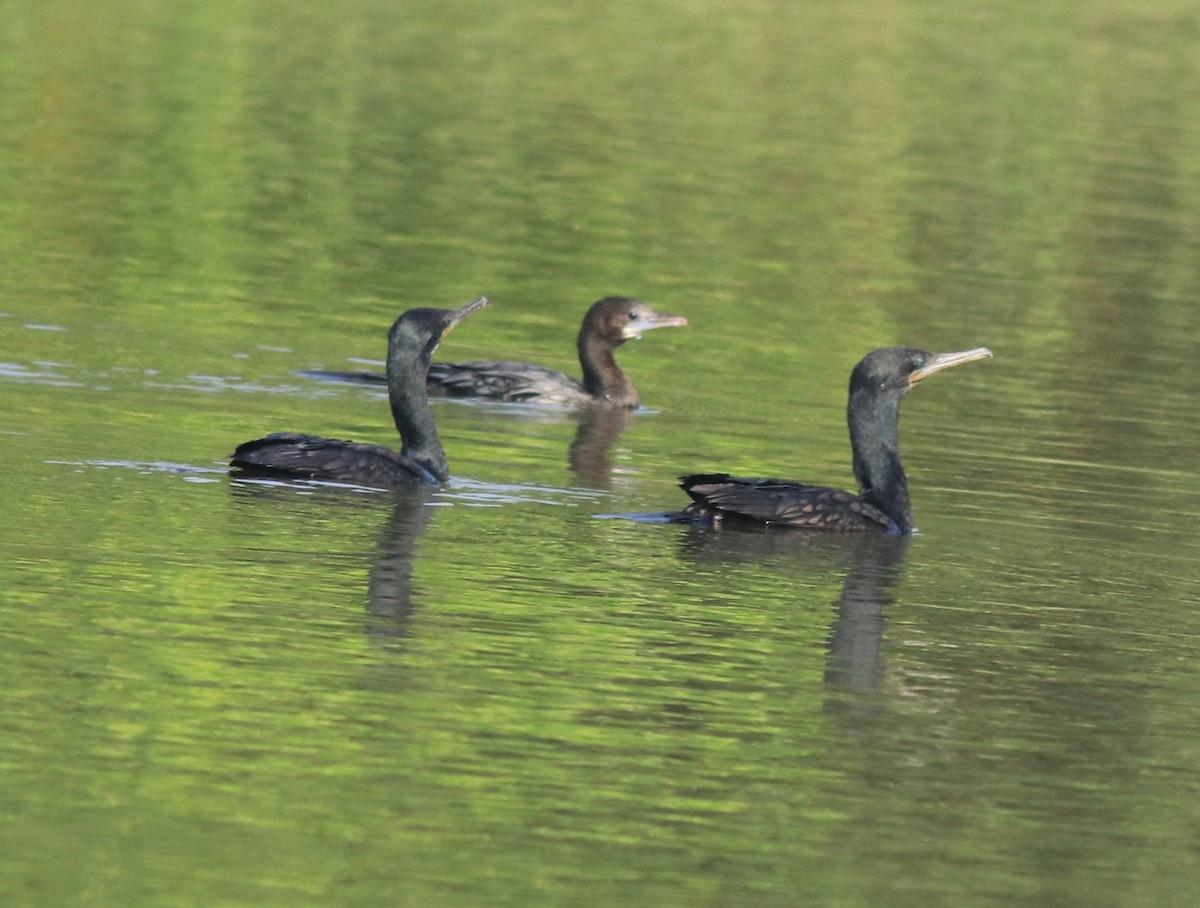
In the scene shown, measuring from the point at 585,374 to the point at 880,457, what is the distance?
18.8 ft

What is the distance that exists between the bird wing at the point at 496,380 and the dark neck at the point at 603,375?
489 millimetres

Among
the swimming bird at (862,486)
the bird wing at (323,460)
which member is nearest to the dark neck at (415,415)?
the bird wing at (323,460)

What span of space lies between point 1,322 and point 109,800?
36.4 feet

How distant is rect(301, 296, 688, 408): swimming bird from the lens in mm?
19625

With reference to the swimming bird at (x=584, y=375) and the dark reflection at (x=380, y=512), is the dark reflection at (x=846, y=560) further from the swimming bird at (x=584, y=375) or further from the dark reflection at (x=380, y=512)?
the swimming bird at (x=584, y=375)

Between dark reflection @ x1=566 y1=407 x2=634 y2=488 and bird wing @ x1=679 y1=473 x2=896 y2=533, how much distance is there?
5.57 ft

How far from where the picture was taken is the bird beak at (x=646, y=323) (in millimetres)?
21203

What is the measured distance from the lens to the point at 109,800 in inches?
356

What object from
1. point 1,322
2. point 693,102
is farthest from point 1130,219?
point 1,322

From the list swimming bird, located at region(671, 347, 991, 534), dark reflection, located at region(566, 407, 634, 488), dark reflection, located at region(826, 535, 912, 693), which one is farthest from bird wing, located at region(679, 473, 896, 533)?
dark reflection, located at region(566, 407, 634, 488)

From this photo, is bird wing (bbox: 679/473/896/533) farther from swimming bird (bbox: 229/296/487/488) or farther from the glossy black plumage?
the glossy black plumage

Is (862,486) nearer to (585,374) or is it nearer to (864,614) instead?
(864,614)

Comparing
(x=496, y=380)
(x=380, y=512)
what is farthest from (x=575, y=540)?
(x=496, y=380)

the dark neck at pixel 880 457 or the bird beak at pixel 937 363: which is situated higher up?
the bird beak at pixel 937 363
